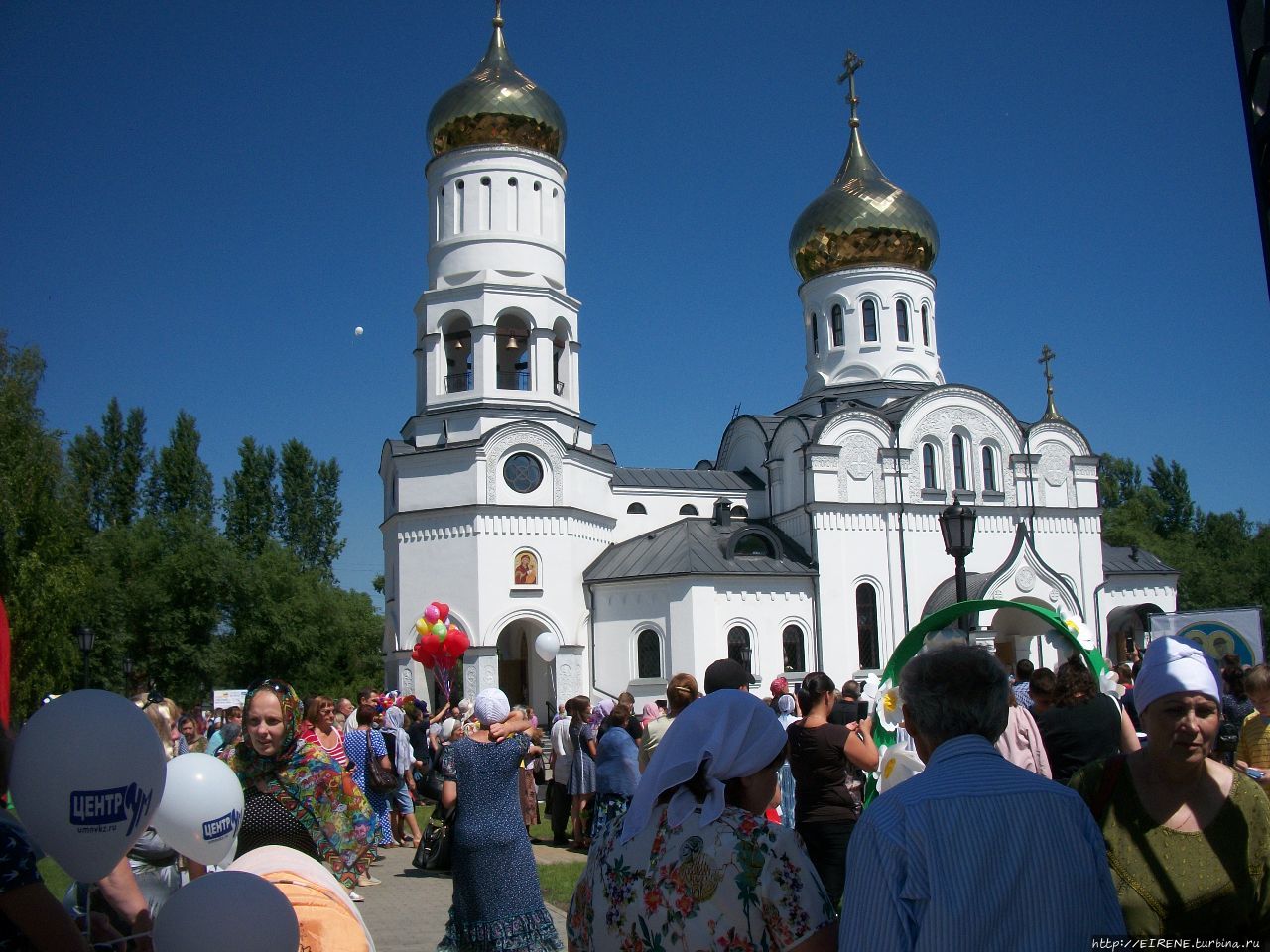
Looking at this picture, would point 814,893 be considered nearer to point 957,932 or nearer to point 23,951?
point 957,932

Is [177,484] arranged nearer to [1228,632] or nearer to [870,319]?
[870,319]

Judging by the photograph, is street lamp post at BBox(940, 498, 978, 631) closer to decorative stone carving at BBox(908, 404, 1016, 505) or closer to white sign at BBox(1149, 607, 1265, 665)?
white sign at BBox(1149, 607, 1265, 665)

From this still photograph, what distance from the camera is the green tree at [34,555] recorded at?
23.1m

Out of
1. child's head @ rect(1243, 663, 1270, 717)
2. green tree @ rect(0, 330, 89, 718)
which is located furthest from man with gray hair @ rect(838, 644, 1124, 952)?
green tree @ rect(0, 330, 89, 718)

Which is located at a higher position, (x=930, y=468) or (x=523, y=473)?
(x=930, y=468)

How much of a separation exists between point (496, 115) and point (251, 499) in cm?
2439

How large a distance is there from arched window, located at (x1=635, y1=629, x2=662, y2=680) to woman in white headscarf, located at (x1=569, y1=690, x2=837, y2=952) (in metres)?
26.3

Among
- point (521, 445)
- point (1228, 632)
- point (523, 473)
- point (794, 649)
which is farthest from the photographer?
point (794, 649)

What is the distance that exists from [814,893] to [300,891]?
146 cm

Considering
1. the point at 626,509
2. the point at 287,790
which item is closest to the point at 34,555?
the point at 626,509

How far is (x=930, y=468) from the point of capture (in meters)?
32.9

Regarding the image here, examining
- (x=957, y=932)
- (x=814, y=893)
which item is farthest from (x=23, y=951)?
(x=957, y=932)

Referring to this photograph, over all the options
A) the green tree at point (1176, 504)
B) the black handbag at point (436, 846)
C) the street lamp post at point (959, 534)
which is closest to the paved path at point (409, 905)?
the black handbag at point (436, 846)

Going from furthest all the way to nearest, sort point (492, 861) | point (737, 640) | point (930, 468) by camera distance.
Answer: point (930, 468)
point (737, 640)
point (492, 861)
